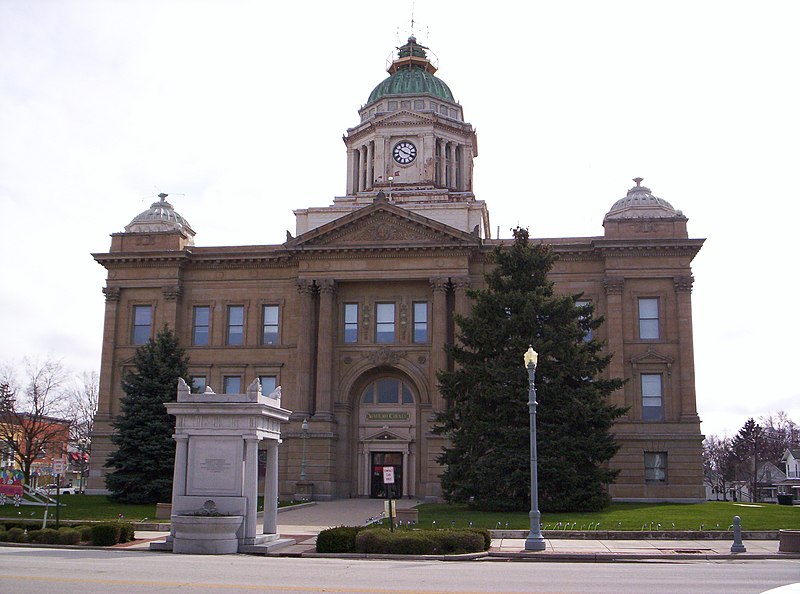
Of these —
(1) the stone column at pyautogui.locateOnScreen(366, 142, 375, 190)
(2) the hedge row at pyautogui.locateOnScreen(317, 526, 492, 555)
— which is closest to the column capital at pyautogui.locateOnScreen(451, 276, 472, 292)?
(1) the stone column at pyautogui.locateOnScreen(366, 142, 375, 190)

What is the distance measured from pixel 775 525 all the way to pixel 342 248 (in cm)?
2846

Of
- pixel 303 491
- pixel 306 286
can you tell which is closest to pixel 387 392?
pixel 306 286

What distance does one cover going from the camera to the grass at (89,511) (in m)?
36.1

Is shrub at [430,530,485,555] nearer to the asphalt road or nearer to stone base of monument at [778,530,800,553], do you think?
the asphalt road

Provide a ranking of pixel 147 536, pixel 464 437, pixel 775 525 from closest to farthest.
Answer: pixel 147 536, pixel 775 525, pixel 464 437

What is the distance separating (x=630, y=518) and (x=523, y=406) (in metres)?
6.39

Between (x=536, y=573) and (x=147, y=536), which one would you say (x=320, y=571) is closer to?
(x=536, y=573)

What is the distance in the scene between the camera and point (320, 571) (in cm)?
1850

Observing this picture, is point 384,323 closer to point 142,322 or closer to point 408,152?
point 142,322

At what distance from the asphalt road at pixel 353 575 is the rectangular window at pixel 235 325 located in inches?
1255

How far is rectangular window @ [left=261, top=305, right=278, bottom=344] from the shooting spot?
178 ft

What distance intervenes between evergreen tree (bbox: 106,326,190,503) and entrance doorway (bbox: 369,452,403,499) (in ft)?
40.6

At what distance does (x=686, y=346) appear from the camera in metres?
50.3

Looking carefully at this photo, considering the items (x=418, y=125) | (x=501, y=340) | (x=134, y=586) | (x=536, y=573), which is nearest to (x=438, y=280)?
(x=501, y=340)
